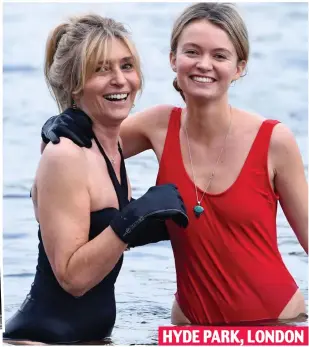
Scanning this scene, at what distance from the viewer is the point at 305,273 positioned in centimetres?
661

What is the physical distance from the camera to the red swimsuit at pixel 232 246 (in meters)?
4.60

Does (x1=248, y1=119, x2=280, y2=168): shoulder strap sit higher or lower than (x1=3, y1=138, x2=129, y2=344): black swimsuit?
higher

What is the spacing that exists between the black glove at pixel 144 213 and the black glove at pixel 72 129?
1.10 feet

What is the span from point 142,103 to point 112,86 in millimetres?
6481

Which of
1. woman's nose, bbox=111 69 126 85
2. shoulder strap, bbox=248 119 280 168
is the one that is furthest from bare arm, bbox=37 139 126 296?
shoulder strap, bbox=248 119 280 168

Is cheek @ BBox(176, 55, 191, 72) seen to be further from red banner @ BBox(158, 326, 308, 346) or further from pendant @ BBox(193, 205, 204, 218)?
red banner @ BBox(158, 326, 308, 346)

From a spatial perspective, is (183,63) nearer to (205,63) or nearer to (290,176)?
(205,63)

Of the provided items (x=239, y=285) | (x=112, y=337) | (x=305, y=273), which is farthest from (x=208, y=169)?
(x=305, y=273)

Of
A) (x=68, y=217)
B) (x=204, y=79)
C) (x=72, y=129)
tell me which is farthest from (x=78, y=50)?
(x=68, y=217)

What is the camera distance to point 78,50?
4348 millimetres

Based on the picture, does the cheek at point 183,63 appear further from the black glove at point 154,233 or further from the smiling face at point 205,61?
the black glove at point 154,233


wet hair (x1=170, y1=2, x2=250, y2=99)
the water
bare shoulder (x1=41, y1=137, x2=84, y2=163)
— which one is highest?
the water

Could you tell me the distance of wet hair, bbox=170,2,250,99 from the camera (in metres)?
4.50

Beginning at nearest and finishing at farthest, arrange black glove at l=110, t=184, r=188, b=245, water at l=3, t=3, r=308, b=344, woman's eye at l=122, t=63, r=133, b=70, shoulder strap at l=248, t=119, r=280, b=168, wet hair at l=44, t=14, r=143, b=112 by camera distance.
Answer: black glove at l=110, t=184, r=188, b=245 → wet hair at l=44, t=14, r=143, b=112 → woman's eye at l=122, t=63, r=133, b=70 → shoulder strap at l=248, t=119, r=280, b=168 → water at l=3, t=3, r=308, b=344
